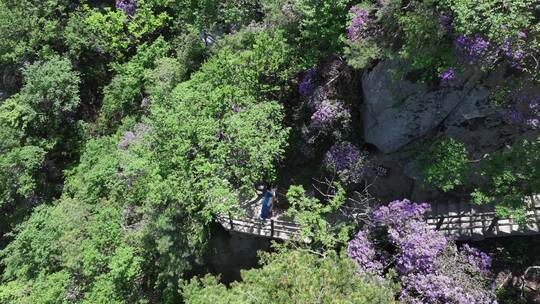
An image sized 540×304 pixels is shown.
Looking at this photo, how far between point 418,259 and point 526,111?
226 inches

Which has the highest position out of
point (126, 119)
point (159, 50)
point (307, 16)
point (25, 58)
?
point (307, 16)

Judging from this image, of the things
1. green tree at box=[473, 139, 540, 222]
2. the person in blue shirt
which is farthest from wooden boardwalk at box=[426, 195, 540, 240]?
the person in blue shirt

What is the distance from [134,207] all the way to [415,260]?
40.0 ft

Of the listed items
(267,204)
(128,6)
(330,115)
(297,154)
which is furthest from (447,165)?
(128,6)

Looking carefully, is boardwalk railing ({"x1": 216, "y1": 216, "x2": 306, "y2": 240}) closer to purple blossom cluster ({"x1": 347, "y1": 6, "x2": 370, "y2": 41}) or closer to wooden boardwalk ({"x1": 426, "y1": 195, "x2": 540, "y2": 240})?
wooden boardwalk ({"x1": 426, "y1": 195, "x2": 540, "y2": 240})

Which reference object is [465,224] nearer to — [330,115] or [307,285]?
[330,115]

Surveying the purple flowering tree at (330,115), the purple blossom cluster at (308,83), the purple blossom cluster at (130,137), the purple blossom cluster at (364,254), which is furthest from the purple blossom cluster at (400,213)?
the purple blossom cluster at (130,137)

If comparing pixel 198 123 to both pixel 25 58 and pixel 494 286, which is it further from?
pixel 25 58

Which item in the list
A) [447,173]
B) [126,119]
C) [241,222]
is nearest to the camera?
[447,173]

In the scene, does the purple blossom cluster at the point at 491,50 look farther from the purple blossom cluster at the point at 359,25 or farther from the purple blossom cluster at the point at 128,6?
the purple blossom cluster at the point at 128,6

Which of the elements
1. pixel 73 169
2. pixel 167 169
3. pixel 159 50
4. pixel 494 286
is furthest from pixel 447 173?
pixel 73 169

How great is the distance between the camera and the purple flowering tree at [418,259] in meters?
13.6

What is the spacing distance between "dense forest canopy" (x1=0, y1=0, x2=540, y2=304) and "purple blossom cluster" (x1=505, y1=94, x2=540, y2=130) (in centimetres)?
4

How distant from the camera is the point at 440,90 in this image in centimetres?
1523
